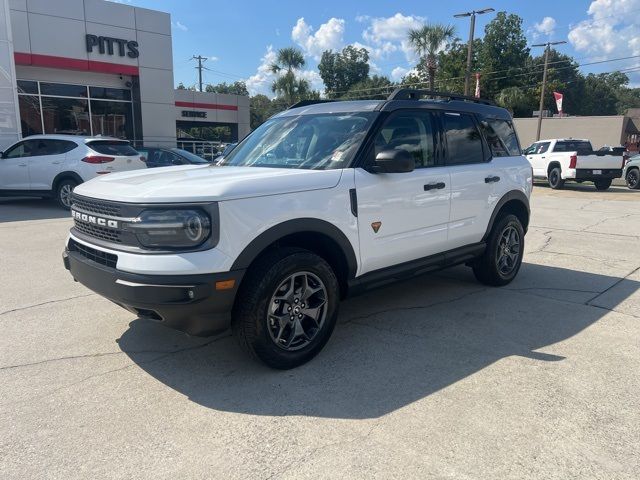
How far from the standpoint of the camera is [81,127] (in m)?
19.7

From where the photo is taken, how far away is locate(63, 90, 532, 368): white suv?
3117 millimetres

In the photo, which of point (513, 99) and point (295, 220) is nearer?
point (295, 220)

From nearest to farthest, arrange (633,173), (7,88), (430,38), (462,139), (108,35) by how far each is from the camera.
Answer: (462,139)
(7,88)
(108,35)
(633,173)
(430,38)

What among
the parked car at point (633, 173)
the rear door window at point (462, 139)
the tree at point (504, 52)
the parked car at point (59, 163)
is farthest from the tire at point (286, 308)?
the tree at point (504, 52)

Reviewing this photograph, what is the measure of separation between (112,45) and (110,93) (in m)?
1.88

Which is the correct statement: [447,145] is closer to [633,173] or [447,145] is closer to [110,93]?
[633,173]

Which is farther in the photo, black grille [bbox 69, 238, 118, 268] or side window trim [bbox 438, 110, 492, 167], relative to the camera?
side window trim [bbox 438, 110, 492, 167]

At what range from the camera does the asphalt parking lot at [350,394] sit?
8.68ft

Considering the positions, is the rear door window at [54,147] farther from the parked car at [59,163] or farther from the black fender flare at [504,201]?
the black fender flare at [504,201]

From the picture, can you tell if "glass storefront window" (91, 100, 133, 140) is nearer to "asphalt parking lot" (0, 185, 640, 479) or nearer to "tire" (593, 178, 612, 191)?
"asphalt parking lot" (0, 185, 640, 479)

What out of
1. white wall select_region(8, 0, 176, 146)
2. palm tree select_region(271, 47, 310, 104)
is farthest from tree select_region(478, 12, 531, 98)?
white wall select_region(8, 0, 176, 146)

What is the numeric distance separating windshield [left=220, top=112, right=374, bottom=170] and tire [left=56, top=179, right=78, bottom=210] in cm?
833

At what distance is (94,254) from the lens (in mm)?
3523

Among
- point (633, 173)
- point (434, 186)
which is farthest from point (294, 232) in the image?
point (633, 173)
